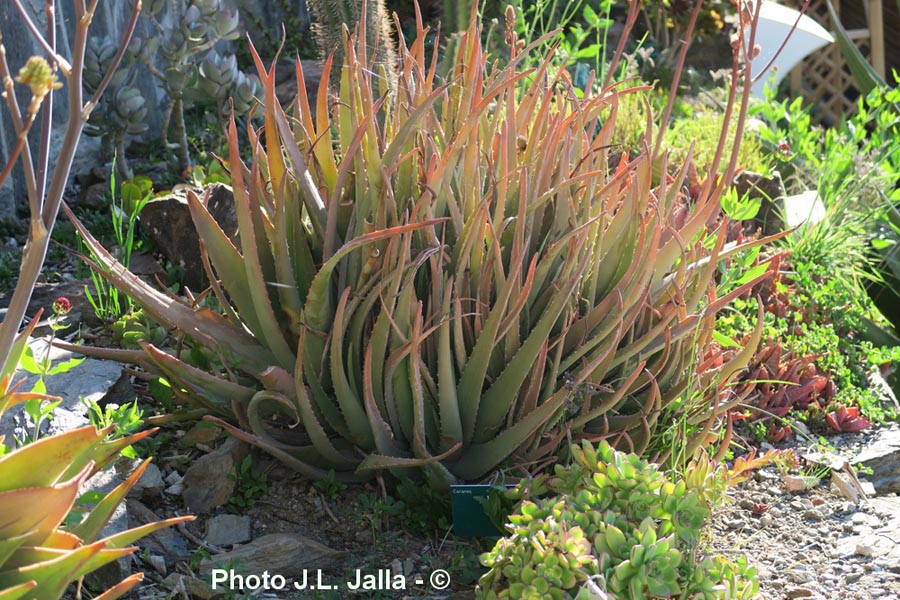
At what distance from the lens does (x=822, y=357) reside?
3.07 metres

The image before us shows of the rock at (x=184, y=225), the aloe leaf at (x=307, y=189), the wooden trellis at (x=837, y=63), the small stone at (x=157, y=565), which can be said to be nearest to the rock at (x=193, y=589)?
the small stone at (x=157, y=565)

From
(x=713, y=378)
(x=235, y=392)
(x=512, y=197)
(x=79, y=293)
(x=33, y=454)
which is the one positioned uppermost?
(x=512, y=197)

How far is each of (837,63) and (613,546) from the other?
295 inches

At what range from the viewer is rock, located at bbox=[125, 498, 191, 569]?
6.23 ft

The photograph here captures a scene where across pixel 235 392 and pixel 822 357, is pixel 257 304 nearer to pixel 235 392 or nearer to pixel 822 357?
pixel 235 392

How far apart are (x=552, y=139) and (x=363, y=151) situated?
0.40 meters

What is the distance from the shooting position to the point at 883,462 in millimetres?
2742

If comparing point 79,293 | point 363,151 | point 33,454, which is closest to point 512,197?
point 363,151

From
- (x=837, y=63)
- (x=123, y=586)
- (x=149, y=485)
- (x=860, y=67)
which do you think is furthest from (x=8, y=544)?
(x=837, y=63)

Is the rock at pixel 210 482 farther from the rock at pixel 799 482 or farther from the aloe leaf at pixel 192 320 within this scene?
the rock at pixel 799 482

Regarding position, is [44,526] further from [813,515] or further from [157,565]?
[813,515]

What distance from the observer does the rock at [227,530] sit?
1965 millimetres

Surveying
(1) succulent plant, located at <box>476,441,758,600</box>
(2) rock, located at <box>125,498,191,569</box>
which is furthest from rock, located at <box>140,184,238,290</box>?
(1) succulent plant, located at <box>476,441,758,600</box>

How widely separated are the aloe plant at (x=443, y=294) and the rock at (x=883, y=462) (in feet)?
2.55
